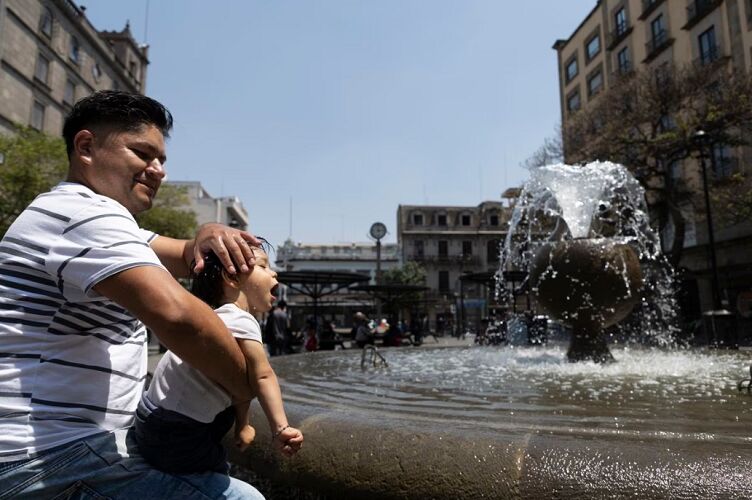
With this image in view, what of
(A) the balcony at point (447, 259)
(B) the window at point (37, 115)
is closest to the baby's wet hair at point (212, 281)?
(B) the window at point (37, 115)

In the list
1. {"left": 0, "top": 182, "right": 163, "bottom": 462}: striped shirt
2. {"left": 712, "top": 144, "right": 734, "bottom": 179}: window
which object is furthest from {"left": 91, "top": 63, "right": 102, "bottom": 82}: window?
{"left": 0, "top": 182, "right": 163, "bottom": 462}: striped shirt

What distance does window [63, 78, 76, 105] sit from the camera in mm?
26609

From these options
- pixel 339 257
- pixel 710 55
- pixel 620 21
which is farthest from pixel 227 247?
pixel 339 257

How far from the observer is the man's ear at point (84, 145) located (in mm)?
1224

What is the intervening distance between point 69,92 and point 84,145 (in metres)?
30.7

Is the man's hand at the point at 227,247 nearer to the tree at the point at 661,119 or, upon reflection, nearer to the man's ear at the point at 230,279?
the man's ear at the point at 230,279

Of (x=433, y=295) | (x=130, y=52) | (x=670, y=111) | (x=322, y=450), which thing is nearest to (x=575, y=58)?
(x=670, y=111)

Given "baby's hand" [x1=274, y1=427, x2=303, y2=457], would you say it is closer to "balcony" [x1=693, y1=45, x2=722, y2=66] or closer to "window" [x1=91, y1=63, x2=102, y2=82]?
"balcony" [x1=693, y1=45, x2=722, y2=66]

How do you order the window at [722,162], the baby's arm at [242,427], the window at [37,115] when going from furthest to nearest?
the window at [37,115] < the window at [722,162] < the baby's arm at [242,427]

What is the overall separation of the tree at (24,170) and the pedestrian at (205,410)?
18.3m

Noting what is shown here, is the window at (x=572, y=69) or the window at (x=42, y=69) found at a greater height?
the window at (x=572, y=69)

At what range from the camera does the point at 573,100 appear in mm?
34156

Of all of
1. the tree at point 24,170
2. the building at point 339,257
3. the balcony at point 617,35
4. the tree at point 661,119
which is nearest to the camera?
the tree at point 24,170

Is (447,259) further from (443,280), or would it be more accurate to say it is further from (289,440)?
(289,440)
